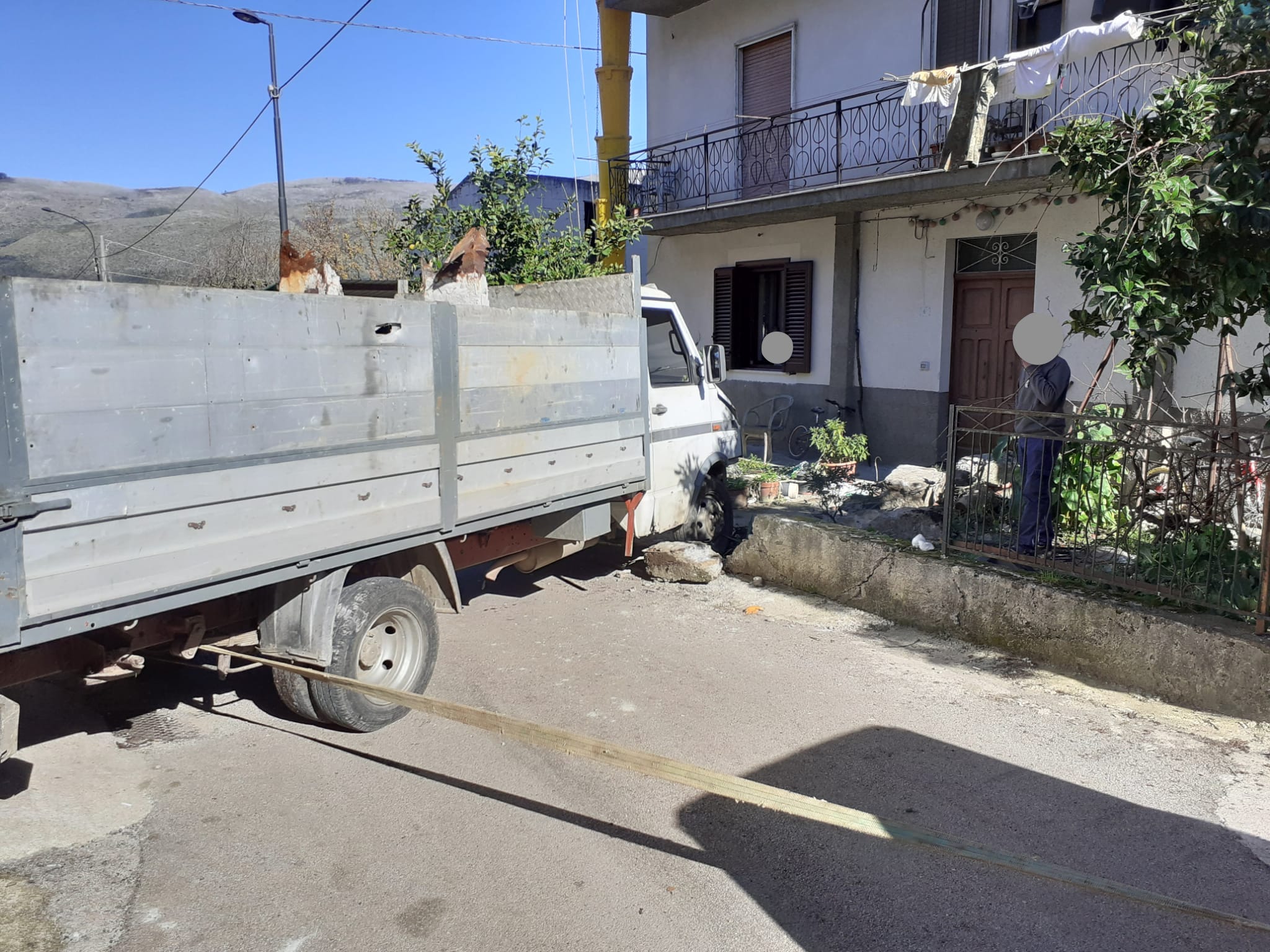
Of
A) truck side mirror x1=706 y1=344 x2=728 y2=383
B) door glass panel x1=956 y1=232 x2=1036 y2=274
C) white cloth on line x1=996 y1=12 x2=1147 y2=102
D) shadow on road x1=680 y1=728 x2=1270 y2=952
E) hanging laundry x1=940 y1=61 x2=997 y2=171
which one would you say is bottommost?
shadow on road x1=680 y1=728 x2=1270 y2=952

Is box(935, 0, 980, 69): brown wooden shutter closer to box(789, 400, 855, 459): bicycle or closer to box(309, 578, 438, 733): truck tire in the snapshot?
box(789, 400, 855, 459): bicycle

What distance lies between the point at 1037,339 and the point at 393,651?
4.66 m

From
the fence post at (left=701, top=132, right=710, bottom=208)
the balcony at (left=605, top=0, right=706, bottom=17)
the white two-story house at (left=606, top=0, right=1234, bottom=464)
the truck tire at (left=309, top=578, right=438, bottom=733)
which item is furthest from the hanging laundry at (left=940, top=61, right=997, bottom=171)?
the balcony at (left=605, top=0, right=706, bottom=17)

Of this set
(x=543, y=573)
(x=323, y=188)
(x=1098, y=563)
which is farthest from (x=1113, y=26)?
(x=323, y=188)

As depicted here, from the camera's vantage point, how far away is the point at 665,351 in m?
7.43

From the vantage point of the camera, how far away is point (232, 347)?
12.1 ft

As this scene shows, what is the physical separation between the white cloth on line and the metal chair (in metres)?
5.08

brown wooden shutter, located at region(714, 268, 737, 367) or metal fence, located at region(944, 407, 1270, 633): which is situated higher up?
brown wooden shutter, located at region(714, 268, 737, 367)

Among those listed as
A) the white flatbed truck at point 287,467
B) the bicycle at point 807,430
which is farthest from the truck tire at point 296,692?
the bicycle at point 807,430

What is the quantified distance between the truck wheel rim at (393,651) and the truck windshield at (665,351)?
3.15 m

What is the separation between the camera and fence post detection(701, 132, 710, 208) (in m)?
13.1

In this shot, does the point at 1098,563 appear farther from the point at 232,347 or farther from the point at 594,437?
the point at 232,347

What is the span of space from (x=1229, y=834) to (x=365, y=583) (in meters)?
3.78

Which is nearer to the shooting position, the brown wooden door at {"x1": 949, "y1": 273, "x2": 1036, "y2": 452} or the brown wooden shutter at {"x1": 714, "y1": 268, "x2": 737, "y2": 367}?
the brown wooden door at {"x1": 949, "y1": 273, "x2": 1036, "y2": 452}
